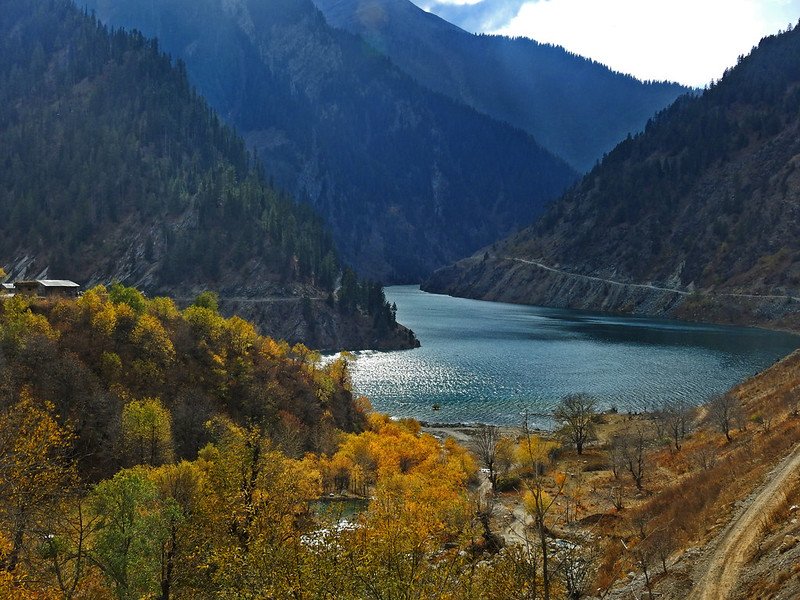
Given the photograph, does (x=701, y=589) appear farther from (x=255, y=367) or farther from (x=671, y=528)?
(x=255, y=367)

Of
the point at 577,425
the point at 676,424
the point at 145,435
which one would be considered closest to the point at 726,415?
the point at 676,424

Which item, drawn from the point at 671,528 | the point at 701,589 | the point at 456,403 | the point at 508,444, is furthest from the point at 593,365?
the point at 701,589

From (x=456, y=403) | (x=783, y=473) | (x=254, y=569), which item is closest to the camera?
(x=254, y=569)

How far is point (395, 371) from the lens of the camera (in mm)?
150125

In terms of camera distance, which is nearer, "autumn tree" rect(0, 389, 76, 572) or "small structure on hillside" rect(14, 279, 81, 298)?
"autumn tree" rect(0, 389, 76, 572)

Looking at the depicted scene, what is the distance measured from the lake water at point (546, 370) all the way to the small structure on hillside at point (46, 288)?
61252 millimetres

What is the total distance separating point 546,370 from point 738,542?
117m

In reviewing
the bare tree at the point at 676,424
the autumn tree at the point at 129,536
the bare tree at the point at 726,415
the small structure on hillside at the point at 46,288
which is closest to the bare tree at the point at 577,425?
the bare tree at the point at 676,424

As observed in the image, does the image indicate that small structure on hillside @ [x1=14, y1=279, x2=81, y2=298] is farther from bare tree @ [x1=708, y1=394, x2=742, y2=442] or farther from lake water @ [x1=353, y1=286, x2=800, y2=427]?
bare tree @ [x1=708, y1=394, x2=742, y2=442]

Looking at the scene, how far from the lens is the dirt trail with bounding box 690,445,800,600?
25.8 metres

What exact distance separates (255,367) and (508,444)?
40814 millimetres

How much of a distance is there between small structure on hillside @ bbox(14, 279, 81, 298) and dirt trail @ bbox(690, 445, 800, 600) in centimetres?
10056

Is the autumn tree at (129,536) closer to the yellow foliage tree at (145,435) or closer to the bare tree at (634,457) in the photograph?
the yellow foliage tree at (145,435)

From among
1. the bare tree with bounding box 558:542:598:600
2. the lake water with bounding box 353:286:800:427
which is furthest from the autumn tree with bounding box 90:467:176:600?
the lake water with bounding box 353:286:800:427
